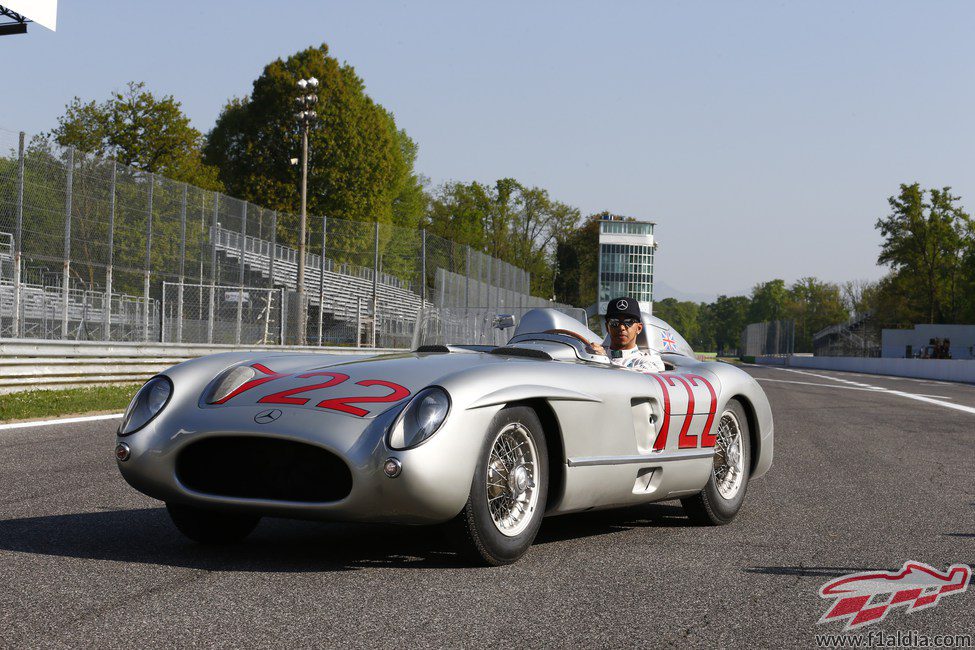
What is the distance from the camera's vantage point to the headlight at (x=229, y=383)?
15.5 ft

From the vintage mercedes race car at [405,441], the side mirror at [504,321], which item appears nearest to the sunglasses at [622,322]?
the vintage mercedes race car at [405,441]

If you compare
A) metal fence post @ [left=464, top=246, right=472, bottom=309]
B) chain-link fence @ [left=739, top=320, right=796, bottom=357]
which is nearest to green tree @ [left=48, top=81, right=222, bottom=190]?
metal fence post @ [left=464, top=246, right=472, bottom=309]

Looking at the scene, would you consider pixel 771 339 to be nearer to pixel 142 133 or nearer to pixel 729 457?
pixel 142 133

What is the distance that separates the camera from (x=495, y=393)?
4.50 metres

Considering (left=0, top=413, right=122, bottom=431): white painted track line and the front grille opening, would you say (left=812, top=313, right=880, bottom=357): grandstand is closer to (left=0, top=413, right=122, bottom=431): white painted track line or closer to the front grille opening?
(left=0, top=413, right=122, bottom=431): white painted track line

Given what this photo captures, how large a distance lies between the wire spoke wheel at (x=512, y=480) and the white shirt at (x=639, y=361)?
129cm

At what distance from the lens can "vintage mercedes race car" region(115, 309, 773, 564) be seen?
13.9 feet

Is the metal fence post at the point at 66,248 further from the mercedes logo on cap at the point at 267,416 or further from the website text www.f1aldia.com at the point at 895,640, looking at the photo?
the website text www.f1aldia.com at the point at 895,640

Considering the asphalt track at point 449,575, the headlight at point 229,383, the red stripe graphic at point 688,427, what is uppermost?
the headlight at point 229,383

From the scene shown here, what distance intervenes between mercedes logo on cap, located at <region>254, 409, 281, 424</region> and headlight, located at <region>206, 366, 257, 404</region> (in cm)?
31

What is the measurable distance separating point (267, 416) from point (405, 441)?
1.94 feet

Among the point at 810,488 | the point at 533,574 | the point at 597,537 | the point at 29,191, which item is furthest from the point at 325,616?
the point at 29,191

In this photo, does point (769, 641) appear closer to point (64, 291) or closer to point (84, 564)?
point (84, 564)

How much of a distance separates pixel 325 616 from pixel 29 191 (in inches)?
529
